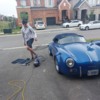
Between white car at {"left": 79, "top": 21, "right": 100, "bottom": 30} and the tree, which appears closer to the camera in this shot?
white car at {"left": 79, "top": 21, "right": 100, "bottom": 30}

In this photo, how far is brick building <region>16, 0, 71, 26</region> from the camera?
97.8ft

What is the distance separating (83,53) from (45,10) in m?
28.6

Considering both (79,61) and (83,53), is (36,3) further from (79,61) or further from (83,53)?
(79,61)

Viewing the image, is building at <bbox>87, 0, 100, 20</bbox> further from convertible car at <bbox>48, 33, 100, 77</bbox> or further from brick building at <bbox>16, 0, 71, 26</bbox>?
convertible car at <bbox>48, 33, 100, 77</bbox>

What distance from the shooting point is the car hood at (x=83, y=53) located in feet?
13.7

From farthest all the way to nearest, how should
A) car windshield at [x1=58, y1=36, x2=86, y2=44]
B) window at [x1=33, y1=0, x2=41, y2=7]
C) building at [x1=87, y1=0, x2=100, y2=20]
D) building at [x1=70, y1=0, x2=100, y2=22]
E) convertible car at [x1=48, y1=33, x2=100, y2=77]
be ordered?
building at [x1=87, y1=0, x2=100, y2=20]
building at [x1=70, y1=0, x2=100, y2=22]
window at [x1=33, y1=0, x2=41, y2=7]
car windshield at [x1=58, y1=36, x2=86, y2=44]
convertible car at [x1=48, y1=33, x2=100, y2=77]

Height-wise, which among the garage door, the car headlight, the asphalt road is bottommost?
the asphalt road

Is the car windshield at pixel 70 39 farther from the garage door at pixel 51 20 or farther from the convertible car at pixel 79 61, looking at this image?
the garage door at pixel 51 20

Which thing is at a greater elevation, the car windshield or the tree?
the tree

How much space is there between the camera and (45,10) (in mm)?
31531

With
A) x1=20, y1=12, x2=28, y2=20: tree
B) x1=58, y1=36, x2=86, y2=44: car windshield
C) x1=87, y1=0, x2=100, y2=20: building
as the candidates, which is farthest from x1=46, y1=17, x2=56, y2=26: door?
x1=58, y1=36, x2=86, y2=44: car windshield

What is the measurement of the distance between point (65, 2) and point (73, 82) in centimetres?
3013

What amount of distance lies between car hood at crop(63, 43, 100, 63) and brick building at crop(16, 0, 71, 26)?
26.4 m

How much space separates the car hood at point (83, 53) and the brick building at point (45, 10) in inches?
1039
